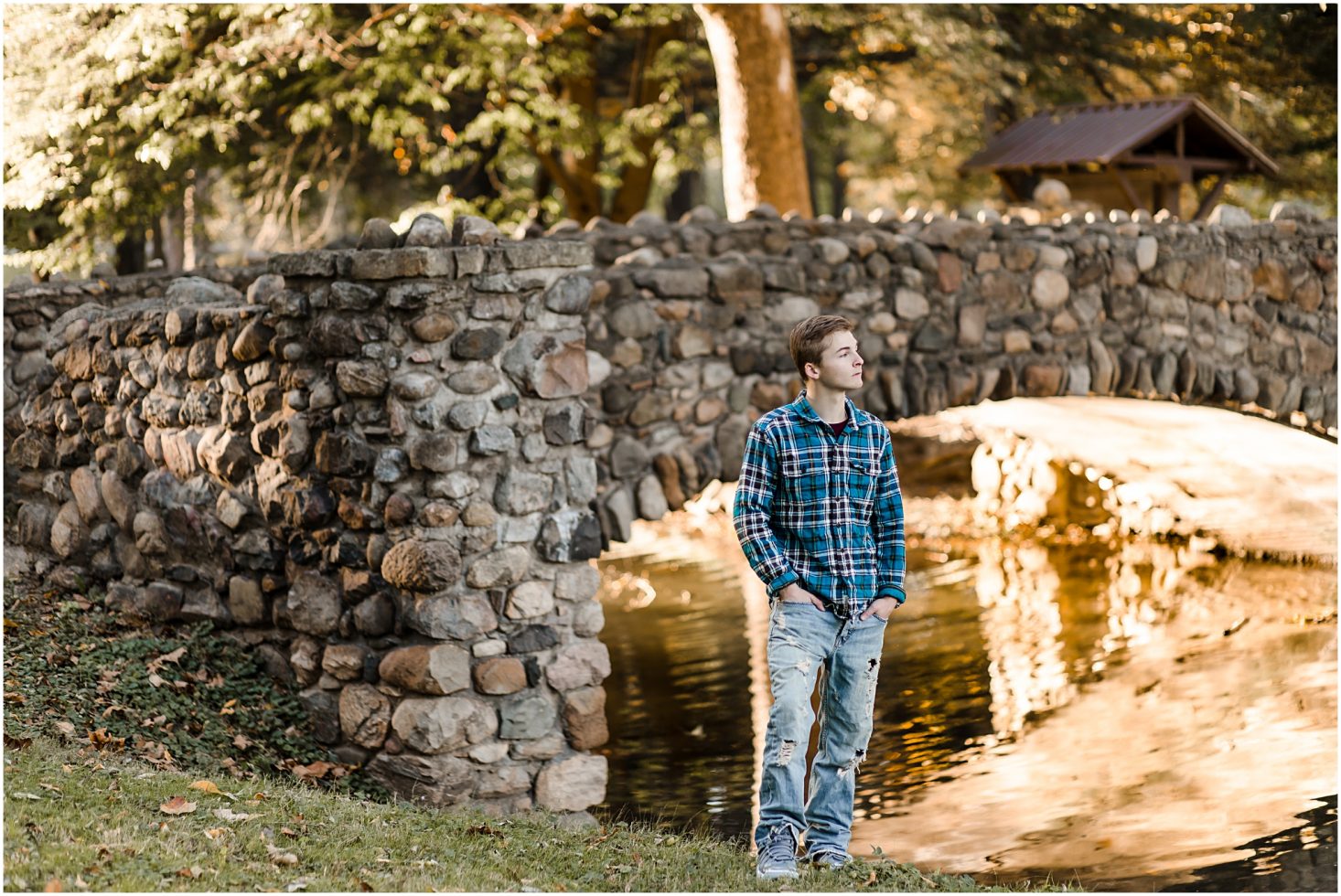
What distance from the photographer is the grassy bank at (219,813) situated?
4.27 meters

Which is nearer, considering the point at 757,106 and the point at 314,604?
the point at 314,604

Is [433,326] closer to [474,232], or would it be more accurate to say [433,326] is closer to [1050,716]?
[474,232]

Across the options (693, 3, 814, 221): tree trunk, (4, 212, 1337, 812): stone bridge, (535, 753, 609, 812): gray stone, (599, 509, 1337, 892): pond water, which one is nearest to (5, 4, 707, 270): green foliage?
(693, 3, 814, 221): tree trunk

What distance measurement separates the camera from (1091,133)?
14.0 meters

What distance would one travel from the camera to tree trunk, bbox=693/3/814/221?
38.8 ft

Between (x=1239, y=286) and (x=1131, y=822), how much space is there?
170 inches

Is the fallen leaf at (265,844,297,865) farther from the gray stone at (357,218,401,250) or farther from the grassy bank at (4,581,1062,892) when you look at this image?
the gray stone at (357,218,401,250)

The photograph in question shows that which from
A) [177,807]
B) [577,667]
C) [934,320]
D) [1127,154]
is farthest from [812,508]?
[1127,154]

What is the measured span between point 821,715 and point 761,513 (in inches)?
28.7

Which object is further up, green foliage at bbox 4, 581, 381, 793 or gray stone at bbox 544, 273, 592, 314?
gray stone at bbox 544, 273, 592, 314

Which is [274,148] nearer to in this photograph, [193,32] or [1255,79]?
[193,32]

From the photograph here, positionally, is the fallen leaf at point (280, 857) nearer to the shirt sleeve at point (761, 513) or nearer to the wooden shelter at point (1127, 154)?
the shirt sleeve at point (761, 513)

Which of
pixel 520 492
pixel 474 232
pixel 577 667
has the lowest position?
pixel 577 667

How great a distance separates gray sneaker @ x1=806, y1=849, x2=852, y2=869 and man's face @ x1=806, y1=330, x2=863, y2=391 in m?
1.54
